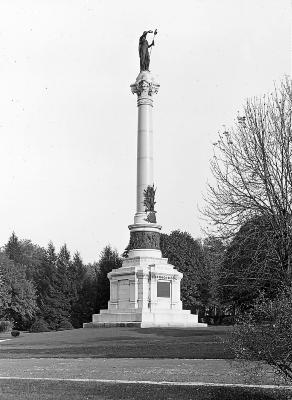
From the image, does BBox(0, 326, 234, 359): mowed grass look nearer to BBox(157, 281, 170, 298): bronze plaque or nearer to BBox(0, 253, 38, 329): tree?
BBox(157, 281, 170, 298): bronze plaque

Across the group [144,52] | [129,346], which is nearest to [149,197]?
[144,52]

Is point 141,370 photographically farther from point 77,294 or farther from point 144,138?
point 77,294

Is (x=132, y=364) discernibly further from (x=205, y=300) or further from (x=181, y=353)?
(x=205, y=300)

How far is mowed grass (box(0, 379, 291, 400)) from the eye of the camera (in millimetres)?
13148

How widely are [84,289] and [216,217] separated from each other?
50.2 m

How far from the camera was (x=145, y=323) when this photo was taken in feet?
137

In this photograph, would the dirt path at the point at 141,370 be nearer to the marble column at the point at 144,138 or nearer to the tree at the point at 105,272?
the marble column at the point at 144,138

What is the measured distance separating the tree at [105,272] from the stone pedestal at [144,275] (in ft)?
70.4

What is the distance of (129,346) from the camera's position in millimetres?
27172

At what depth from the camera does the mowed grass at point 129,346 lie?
951 inches

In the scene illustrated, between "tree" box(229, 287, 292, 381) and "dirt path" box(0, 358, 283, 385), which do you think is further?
"dirt path" box(0, 358, 283, 385)

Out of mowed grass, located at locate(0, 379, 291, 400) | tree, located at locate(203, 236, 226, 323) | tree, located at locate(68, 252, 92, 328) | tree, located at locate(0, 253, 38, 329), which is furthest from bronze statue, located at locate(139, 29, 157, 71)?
mowed grass, located at locate(0, 379, 291, 400)

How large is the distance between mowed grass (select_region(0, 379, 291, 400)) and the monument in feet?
91.6

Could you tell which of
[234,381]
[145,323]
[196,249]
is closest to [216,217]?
[234,381]
